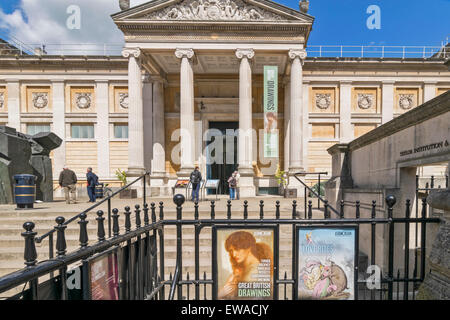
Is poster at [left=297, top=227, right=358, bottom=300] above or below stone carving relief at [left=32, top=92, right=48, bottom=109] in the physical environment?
below

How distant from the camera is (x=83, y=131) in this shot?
66.4 ft

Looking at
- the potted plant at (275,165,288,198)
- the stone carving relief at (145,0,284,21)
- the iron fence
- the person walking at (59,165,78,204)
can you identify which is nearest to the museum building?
the potted plant at (275,165,288,198)

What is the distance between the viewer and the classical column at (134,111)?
15070 millimetres

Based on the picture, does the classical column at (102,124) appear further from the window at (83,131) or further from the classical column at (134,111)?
the classical column at (134,111)

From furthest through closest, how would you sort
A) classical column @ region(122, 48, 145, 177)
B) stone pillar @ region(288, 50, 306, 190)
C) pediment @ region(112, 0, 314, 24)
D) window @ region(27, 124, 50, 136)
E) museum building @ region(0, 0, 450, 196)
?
window @ region(27, 124, 50, 136), museum building @ region(0, 0, 450, 196), stone pillar @ region(288, 50, 306, 190), classical column @ region(122, 48, 145, 177), pediment @ region(112, 0, 314, 24)

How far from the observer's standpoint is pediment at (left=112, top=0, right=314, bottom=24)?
1493 centimetres

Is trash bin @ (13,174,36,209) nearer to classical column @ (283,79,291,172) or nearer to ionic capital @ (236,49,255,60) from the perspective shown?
ionic capital @ (236,49,255,60)

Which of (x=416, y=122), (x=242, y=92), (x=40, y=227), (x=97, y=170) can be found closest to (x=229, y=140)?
(x=242, y=92)

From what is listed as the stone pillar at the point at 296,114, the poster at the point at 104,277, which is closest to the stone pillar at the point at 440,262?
the poster at the point at 104,277

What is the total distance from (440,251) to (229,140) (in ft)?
57.2

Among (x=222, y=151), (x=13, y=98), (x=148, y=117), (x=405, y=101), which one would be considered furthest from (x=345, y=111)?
(x=13, y=98)

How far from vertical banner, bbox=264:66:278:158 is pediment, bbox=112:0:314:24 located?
3.30 meters

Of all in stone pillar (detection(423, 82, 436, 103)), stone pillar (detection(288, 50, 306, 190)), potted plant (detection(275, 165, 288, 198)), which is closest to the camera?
stone pillar (detection(288, 50, 306, 190))
